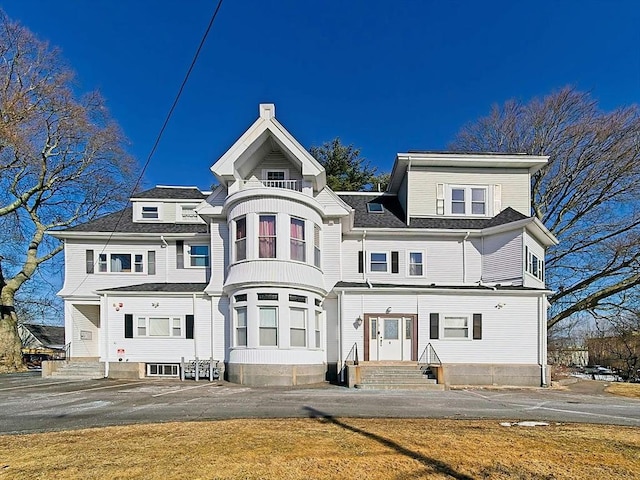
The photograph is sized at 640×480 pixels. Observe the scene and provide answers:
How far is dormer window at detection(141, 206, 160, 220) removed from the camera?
70.6ft

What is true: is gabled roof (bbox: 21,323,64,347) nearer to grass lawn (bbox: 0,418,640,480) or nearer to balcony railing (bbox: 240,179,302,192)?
balcony railing (bbox: 240,179,302,192)

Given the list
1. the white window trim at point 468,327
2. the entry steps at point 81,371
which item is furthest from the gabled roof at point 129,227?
the white window trim at point 468,327

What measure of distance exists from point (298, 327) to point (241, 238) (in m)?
4.32

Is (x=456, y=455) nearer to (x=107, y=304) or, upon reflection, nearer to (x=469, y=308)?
(x=469, y=308)

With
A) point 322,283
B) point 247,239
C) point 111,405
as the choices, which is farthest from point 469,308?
point 111,405

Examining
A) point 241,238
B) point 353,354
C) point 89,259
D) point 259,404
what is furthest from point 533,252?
point 89,259

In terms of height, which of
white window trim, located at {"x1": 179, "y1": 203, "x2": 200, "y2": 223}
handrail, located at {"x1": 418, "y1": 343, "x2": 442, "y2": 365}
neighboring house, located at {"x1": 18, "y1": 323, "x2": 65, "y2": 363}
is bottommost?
neighboring house, located at {"x1": 18, "y1": 323, "x2": 65, "y2": 363}

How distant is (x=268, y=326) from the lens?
51.4 feet

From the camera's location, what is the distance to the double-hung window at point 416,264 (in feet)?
63.8

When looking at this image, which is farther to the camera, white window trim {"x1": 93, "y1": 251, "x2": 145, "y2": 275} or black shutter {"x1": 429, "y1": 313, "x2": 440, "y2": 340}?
white window trim {"x1": 93, "y1": 251, "x2": 145, "y2": 275}

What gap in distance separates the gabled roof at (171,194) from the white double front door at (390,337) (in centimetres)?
1171

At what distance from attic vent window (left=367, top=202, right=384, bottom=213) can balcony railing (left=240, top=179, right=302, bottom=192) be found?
4932mm

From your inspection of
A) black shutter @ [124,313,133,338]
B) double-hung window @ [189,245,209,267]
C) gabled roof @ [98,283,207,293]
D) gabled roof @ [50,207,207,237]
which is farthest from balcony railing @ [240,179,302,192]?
black shutter @ [124,313,133,338]

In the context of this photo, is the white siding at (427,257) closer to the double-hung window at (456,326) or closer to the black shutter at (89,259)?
the double-hung window at (456,326)
